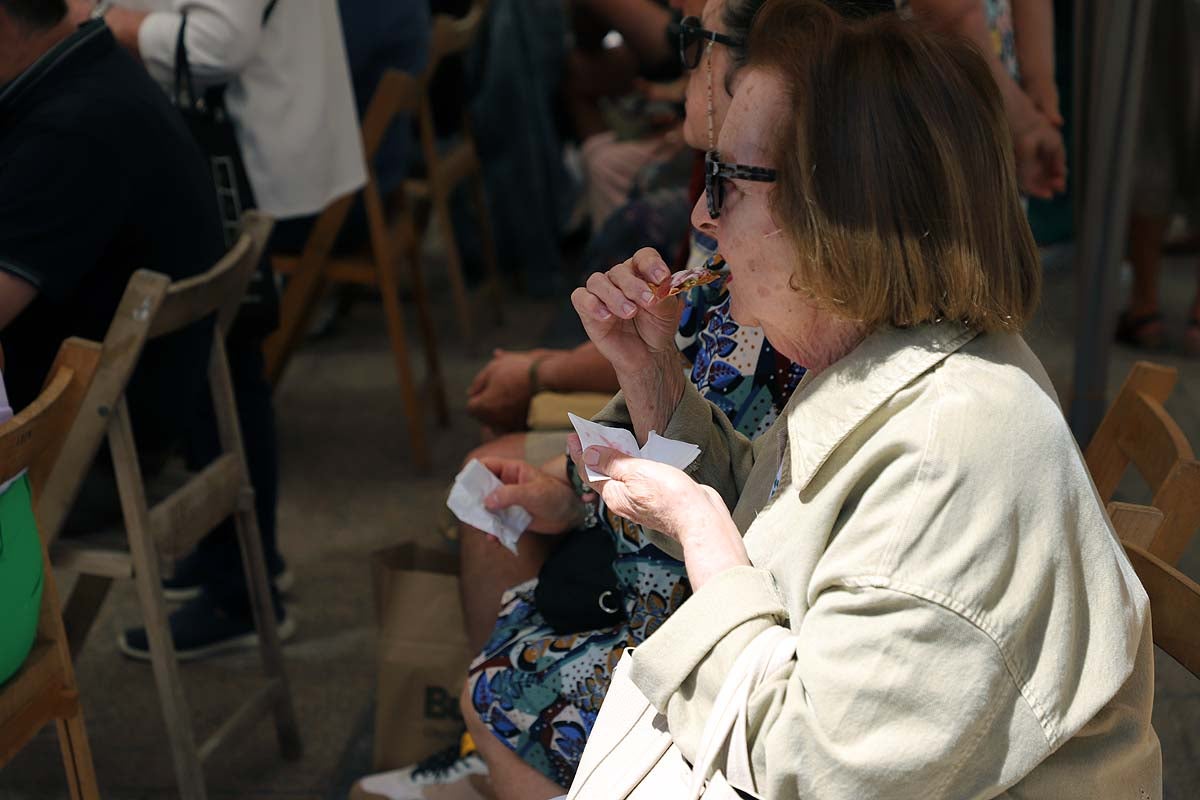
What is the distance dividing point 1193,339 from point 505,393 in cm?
303

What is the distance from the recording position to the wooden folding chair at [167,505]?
6.50 feet

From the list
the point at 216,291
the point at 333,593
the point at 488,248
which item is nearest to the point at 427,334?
the point at 488,248

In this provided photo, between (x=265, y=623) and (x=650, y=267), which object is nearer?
(x=650, y=267)

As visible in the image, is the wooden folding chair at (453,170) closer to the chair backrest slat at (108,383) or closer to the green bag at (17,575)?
the chair backrest slat at (108,383)

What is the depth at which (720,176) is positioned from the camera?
137cm

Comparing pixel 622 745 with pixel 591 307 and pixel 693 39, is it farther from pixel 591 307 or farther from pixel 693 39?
pixel 693 39

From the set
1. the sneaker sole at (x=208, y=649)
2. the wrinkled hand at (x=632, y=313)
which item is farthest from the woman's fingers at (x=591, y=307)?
the sneaker sole at (x=208, y=649)

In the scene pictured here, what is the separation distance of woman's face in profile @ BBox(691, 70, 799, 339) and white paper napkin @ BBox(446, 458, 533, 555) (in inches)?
27.7

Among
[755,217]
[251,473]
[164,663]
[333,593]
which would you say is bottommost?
[333,593]

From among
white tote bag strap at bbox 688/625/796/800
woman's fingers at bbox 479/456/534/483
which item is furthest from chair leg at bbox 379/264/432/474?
white tote bag strap at bbox 688/625/796/800

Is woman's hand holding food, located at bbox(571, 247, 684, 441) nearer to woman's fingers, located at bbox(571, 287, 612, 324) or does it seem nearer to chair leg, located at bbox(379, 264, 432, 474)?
woman's fingers, located at bbox(571, 287, 612, 324)

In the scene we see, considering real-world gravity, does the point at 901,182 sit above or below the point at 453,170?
above

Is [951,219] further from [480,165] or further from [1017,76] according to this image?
[480,165]

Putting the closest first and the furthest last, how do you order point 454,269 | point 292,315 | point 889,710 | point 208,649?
point 889,710 < point 208,649 < point 292,315 < point 454,269
